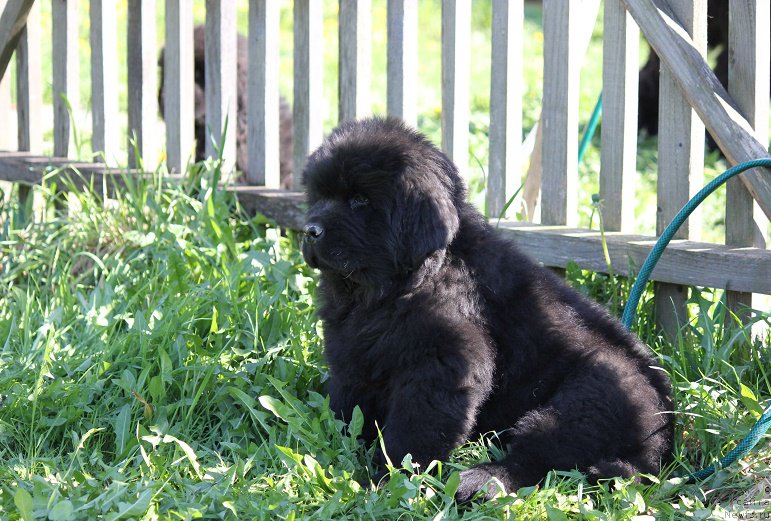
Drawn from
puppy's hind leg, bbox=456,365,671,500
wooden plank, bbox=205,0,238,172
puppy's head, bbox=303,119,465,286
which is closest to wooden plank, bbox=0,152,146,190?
wooden plank, bbox=205,0,238,172

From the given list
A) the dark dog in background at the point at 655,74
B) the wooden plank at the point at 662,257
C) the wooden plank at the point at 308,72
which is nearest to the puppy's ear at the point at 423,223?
the wooden plank at the point at 662,257

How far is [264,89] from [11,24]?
1.72m

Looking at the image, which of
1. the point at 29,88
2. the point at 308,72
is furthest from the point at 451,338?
the point at 29,88

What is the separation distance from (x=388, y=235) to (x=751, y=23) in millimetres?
1484

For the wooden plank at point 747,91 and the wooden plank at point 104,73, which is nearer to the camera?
the wooden plank at point 747,91

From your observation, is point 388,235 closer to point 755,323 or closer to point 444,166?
point 444,166

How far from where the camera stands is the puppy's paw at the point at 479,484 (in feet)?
7.62

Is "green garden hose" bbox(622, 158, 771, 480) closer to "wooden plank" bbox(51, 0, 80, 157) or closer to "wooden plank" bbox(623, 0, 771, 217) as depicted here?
"wooden plank" bbox(623, 0, 771, 217)

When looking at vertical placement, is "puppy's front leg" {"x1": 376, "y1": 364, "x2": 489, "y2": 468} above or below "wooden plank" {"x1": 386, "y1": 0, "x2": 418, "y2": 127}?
below

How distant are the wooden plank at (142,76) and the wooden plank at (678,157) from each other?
8.35 ft

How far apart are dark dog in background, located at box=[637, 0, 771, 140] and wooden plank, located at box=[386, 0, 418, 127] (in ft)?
8.56

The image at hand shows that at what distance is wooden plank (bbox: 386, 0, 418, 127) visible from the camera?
3836 millimetres

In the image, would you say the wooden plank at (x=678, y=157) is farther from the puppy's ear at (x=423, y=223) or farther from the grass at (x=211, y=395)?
the puppy's ear at (x=423, y=223)

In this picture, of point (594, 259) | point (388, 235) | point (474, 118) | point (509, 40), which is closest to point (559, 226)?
point (594, 259)
